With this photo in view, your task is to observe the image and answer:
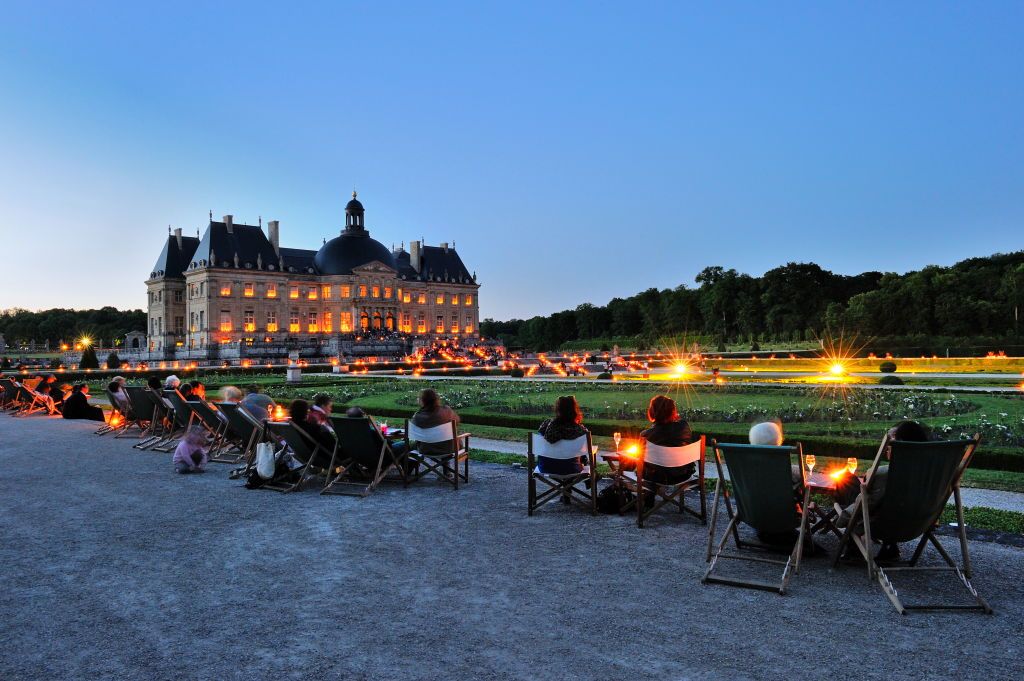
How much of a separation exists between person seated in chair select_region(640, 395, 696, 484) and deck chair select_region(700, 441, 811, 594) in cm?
140

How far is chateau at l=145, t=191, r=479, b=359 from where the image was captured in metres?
75.0

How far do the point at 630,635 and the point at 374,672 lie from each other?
150 centimetres

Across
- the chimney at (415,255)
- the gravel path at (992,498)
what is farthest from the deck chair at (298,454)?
the chimney at (415,255)

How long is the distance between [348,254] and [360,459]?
78.6 metres

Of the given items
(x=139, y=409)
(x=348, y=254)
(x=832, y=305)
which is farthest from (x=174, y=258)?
(x=139, y=409)

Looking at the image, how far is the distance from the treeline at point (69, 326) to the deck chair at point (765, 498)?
5173 inches

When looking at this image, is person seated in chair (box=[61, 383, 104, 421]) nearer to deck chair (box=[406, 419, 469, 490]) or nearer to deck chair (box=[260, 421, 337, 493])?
deck chair (box=[260, 421, 337, 493])

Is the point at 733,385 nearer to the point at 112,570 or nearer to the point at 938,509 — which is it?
the point at 938,509

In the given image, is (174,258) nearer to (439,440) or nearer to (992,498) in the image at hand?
(439,440)

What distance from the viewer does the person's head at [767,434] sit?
19.2 ft

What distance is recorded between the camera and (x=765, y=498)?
5.32 meters

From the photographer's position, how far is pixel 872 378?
27.7 metres

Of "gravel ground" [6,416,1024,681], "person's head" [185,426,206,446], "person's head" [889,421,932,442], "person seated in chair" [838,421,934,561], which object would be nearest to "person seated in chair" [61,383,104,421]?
"person's head" [185,426,206,446]

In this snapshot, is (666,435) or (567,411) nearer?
(666,435)
